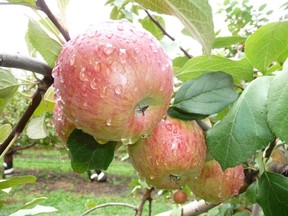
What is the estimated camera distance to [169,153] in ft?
2.39

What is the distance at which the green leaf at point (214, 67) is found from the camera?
0.76 meters

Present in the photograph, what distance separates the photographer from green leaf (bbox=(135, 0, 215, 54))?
1.59 feet

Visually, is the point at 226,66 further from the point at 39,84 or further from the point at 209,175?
the point at 39,84

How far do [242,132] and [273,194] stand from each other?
0.24 m

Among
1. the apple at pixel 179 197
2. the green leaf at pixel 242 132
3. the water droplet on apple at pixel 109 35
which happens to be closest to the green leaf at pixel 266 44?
the green leaf at pixel 242 132

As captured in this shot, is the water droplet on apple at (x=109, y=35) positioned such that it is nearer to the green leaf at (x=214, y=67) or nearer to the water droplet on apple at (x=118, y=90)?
the water droplet on apple at (x=118, y=90)

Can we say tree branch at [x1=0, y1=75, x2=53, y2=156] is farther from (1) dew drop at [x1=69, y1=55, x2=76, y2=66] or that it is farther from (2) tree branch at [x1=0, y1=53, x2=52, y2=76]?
(1) dew drop at [x1=69, y1=55, x2=76, y2=66]

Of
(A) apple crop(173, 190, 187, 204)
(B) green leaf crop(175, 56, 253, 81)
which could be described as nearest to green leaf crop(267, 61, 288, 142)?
(B) green leaf crop(175, 56, 253, 81)

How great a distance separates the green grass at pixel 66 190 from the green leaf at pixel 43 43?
4.35 m

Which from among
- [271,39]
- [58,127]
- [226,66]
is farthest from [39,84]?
[271,39]

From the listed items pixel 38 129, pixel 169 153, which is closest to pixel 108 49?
pixel 169 153

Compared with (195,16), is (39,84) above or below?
below

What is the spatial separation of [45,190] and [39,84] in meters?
8.39

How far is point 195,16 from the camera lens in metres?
0.49
